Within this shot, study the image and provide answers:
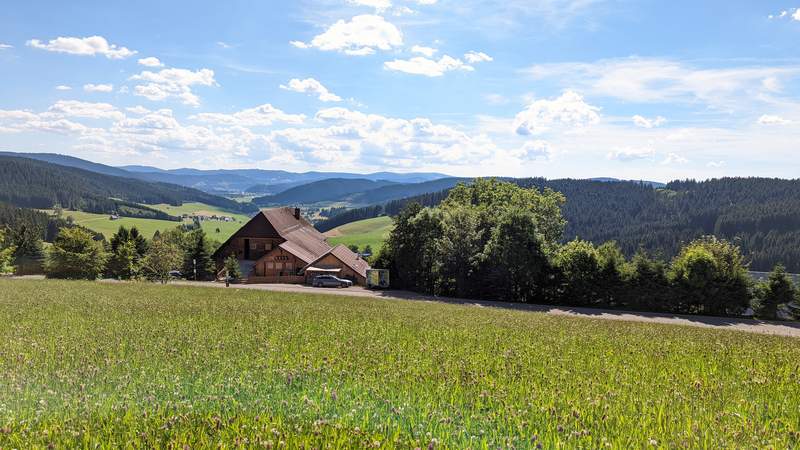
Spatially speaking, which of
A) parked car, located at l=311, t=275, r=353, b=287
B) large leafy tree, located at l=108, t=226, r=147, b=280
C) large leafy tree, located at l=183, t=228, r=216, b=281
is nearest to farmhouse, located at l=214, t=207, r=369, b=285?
large leafy tree, located at l=183, t=228, r=216, b=281

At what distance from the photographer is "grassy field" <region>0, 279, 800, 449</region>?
553cm

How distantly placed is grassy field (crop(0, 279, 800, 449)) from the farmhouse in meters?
53.6

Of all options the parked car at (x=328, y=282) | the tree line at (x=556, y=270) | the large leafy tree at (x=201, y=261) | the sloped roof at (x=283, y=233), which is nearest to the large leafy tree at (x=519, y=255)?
the tree line at (x=556, y=270)

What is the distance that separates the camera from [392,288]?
2315 inches

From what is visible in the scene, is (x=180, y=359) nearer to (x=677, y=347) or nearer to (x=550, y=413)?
(x=550, y=413)

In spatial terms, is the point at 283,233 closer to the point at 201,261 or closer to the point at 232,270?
the point at 232,270

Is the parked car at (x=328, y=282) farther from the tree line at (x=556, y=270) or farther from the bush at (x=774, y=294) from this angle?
the bush at (x=774, y=294)

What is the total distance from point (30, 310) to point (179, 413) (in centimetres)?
1499

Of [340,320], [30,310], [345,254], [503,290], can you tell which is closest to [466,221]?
[503,290]

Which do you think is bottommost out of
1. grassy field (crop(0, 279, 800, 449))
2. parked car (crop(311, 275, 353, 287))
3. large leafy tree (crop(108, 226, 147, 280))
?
parked car (crop(311, 275, 353, 287))

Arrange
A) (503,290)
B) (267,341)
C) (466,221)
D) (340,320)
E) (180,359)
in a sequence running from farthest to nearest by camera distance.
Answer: (466,221), (503,290), (340,320), (267,341), (180,359)

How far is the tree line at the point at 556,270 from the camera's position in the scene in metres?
39.7

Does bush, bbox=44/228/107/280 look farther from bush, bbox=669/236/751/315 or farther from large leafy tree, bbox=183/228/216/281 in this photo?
bush, bbox=669/236/751/315

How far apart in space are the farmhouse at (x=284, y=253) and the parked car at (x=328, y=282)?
11.6 ft
